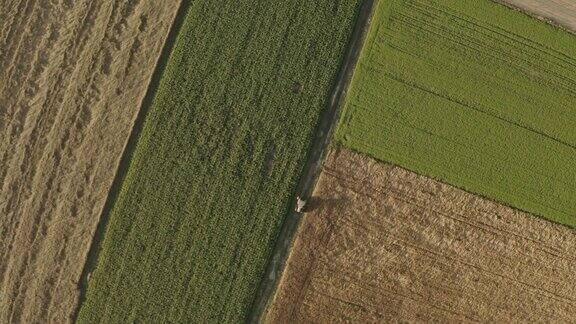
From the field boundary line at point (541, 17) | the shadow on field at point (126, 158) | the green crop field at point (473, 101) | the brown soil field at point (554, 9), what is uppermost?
the brown soil field at point (554, 9)

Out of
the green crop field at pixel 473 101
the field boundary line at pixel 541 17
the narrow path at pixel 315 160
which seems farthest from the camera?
the field boundary line at pixel 541 17

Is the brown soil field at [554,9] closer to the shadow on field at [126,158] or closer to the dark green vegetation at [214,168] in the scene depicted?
the dark green vegetation at [214,168]

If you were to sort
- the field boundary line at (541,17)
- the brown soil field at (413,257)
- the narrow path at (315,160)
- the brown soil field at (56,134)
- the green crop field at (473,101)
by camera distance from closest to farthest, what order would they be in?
the brown soil field at (56,134) → the narrow path at (315,160) → the brown soil field at (413,257) → the green crop field at (473,101) → the field boundary line at (541,17)

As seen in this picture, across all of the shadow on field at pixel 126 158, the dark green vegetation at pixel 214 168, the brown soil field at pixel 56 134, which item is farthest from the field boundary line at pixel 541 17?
the brown soil field at pixel 56 134

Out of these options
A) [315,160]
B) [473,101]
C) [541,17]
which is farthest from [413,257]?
[541,17]

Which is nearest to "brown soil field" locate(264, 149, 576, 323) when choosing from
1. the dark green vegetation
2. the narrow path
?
the narrow path

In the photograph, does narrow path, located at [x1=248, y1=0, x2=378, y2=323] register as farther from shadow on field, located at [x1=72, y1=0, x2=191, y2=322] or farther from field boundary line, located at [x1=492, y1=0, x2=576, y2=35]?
shadow on field, located at [x1=72, y1=0, x2=191, y2=322]
